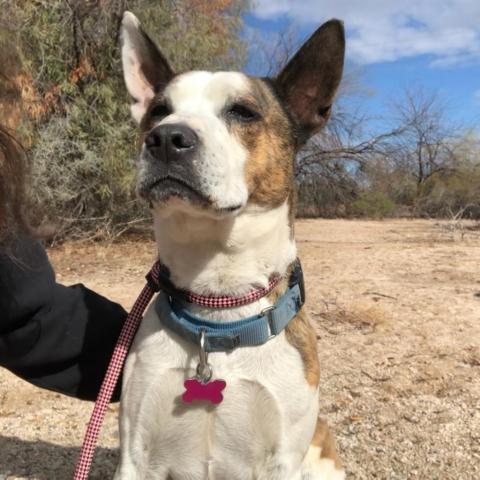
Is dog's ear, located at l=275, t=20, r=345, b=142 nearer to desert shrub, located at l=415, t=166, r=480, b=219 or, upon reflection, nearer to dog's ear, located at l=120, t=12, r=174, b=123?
dog's ear, located at l=120, t=12, r=174, b=123

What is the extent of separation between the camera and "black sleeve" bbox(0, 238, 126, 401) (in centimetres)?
236

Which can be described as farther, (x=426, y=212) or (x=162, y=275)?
(x=426, y=212)

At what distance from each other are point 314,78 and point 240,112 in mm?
429

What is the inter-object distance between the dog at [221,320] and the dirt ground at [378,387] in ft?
3.78

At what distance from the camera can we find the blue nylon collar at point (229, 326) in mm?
2203

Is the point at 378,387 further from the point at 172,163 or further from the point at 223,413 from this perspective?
the point at 172,163

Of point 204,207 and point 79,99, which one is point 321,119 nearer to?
point 204,207

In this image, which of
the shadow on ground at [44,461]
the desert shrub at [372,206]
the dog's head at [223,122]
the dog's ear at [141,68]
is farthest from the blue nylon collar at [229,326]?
the desert shrub at [372,206]

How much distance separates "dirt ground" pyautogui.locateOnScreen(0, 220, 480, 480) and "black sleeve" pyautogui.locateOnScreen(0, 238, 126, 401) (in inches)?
35.3

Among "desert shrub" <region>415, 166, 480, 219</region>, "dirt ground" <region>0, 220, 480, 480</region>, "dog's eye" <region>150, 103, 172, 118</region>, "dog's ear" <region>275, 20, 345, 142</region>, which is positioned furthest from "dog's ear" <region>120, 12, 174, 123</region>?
"desert shrub" <region>415, 166, 480, 219</region>

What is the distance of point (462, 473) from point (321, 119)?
2.05 m

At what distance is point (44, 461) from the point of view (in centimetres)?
331

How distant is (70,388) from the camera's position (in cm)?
259

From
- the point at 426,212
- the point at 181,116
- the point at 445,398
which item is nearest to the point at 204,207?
the point at 181,116
